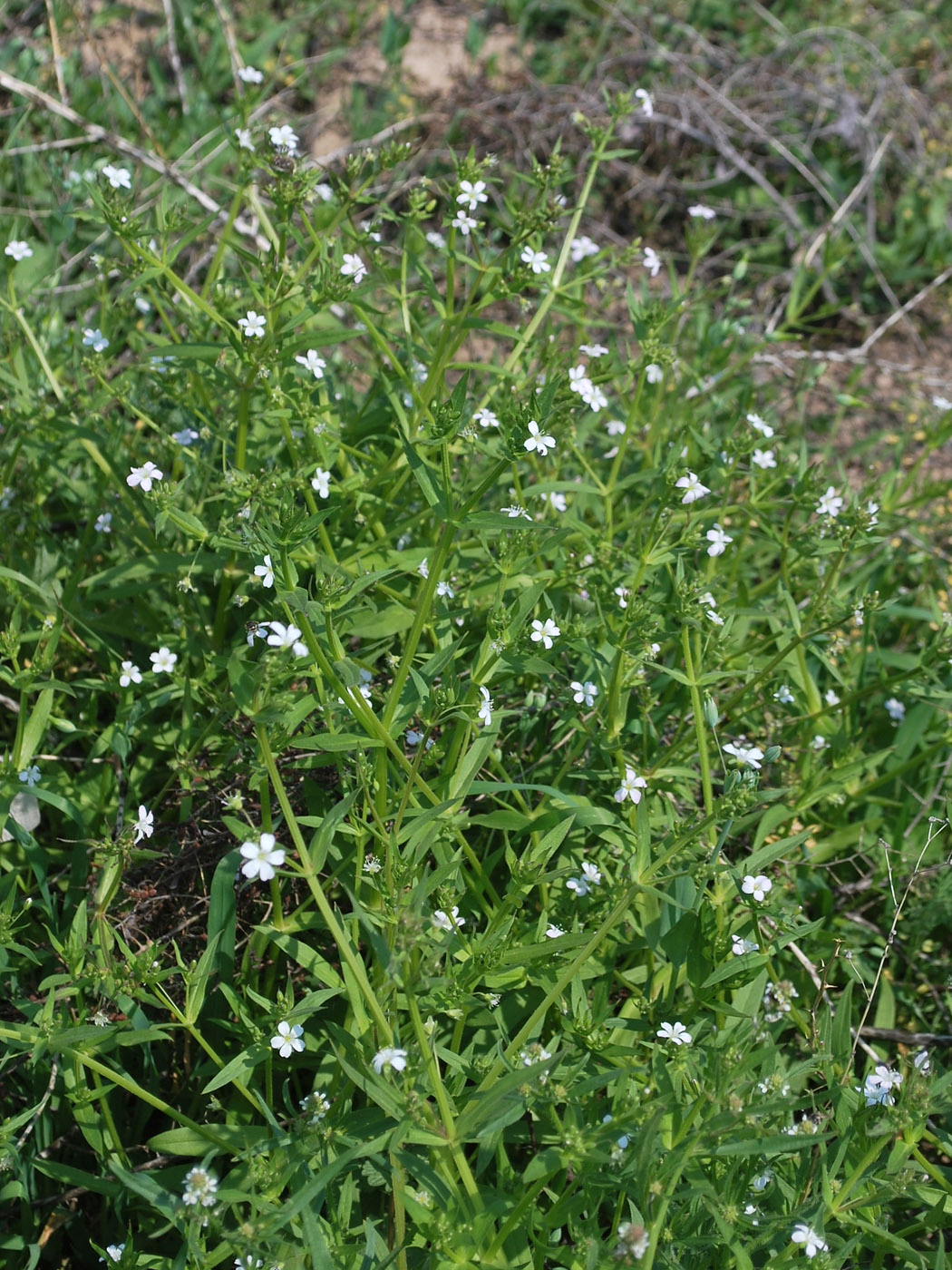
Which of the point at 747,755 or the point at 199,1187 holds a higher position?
the point at 747,755

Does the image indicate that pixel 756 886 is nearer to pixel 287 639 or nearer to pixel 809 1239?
pixel 809 1239

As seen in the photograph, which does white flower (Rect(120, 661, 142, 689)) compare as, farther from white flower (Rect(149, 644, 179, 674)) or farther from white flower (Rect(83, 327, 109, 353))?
white flower (Rect(83, 327, 109, 353))

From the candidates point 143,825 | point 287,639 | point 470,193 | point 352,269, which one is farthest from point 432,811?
point 470,193

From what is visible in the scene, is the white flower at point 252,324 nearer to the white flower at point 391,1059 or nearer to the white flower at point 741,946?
the white flower at point 391,1059

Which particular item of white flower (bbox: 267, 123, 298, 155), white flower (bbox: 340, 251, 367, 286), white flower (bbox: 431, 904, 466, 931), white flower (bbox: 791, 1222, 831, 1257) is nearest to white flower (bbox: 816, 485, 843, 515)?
white flower (bbox: 340, 251, 367, 286)

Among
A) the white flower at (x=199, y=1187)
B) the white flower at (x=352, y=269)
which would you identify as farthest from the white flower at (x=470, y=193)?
the white flower at (x=199, y=1187)

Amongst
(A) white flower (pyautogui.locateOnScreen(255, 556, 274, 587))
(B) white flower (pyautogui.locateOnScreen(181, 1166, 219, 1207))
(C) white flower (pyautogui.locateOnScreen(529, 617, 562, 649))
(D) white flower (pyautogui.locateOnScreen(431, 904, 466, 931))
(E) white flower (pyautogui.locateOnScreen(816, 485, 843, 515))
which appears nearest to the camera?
(B) white flower (pyautogui.locateOnScreen(181, 1166, 219, 1207))
